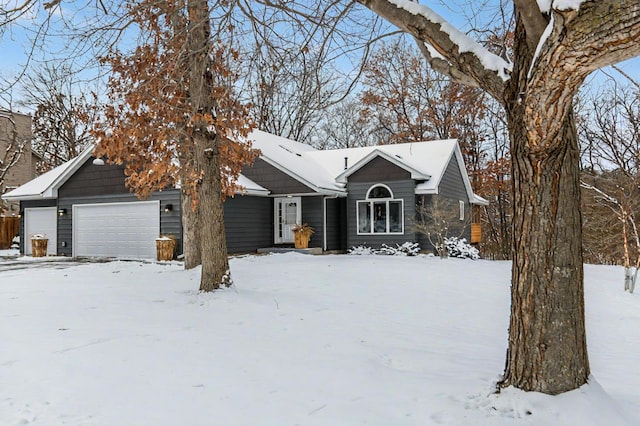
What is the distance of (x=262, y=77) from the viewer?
6.60 metres

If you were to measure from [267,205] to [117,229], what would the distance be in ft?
16.1

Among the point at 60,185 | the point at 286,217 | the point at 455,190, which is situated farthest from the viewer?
the point at 455,190

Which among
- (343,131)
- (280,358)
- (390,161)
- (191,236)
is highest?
(343,131)

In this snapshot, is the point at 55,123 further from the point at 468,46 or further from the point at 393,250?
the point at 468,46

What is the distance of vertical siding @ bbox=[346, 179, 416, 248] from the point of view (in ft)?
53.2

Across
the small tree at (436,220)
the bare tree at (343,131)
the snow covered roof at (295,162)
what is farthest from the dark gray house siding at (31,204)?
the bare tree at (343,131)

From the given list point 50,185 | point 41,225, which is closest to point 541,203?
point 50,185

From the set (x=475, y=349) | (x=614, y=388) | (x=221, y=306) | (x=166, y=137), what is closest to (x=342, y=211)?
(x=166, y=137)

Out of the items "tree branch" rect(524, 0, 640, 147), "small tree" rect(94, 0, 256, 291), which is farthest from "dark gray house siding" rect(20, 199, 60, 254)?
"tree branch" rect(524, 0, 640, 147)

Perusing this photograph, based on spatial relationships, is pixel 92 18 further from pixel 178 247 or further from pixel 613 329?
pixel 178 247

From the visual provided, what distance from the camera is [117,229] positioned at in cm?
1562

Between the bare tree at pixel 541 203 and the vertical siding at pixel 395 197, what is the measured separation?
42.3 ft

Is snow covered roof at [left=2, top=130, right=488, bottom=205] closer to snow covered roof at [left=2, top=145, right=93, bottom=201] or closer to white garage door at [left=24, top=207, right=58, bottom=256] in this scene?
snow covered roof at [left=2, top=145, right=93, bottom=201]

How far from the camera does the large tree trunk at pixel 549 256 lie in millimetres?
3023
